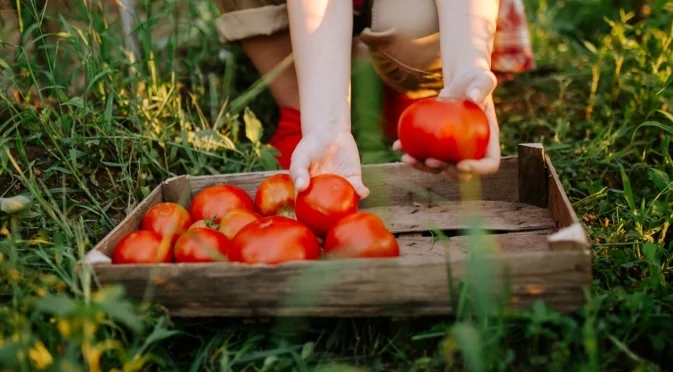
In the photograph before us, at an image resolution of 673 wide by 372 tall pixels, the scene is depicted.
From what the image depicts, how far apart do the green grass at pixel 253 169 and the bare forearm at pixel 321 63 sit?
9.9 inches

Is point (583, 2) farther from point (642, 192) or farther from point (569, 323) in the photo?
point (569, 323)

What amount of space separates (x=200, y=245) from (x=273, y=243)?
163mm

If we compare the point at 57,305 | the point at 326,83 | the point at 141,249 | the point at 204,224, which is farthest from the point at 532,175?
the point at 57,305

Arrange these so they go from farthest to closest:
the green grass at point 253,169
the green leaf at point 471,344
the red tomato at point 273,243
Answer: the red tomato at point 273,243 < the green grass at point 253,169 < the green leaf at point 471,344

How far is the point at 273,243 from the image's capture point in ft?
4.35

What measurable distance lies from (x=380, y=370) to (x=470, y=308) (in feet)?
0.67

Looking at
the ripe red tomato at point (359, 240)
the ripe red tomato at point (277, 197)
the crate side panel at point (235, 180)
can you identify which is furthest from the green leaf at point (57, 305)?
the crate side panel at point (235, 180)

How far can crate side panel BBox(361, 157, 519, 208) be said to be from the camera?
180 cm

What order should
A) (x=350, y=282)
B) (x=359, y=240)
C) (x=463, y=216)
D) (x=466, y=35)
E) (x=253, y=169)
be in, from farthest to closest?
(x=253, y=169) → (x=463, y=216) → (x=466, y=35) → (x=359, y=240) → (x=350, y=282)

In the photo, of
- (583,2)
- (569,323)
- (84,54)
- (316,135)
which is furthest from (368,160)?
(583,2)

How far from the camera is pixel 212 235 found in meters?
1.44

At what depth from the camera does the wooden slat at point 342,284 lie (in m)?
1.20

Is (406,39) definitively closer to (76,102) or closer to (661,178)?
(661,178)

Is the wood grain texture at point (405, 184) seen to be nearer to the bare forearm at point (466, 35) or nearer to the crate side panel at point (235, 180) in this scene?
the crate side panel at point (235, 180)
